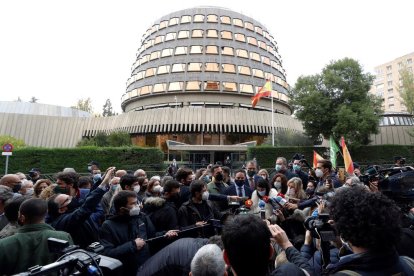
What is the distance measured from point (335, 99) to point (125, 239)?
3012 centimetres

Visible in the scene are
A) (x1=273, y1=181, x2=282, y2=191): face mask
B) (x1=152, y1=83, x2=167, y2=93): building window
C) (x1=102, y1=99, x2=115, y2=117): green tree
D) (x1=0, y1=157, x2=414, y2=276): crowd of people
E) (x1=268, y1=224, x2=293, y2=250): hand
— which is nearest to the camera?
(x1=0, y1=157, x2=414, y2=276): crowd of people

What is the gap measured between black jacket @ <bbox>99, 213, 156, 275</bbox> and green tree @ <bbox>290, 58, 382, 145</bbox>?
89.0 feet

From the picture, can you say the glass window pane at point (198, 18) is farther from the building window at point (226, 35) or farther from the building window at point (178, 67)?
the building window at point (178, 67)

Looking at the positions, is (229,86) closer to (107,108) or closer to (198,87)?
(198,87)

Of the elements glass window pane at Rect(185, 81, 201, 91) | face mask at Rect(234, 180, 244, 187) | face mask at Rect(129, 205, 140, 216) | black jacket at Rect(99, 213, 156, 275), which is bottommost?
black jacket at Rect(99, 213, 156, 275)

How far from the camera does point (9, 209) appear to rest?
3285 mm

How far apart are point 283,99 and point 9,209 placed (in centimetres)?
4404

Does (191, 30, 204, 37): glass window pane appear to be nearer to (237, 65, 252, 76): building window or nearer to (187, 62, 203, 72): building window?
(187, 62, 203, 72): building window

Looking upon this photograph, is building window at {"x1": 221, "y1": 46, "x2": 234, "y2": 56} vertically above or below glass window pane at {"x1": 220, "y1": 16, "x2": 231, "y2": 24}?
below

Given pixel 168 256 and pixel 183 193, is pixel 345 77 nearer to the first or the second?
pixel 183 193

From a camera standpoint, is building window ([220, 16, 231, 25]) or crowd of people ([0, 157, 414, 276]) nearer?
crowd of people ([0, 157, 414, 276])

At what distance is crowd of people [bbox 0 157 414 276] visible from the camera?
1.70 m

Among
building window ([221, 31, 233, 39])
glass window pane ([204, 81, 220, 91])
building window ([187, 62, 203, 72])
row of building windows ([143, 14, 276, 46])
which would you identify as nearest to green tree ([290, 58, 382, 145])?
glass window pane ([204, 81, 220, 91])

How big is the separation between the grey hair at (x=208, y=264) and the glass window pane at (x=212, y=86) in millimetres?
38214
